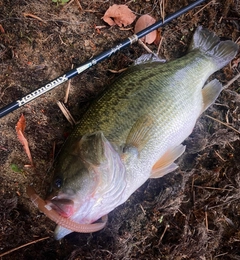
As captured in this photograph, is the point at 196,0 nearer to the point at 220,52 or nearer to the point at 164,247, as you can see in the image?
the point at 220,52

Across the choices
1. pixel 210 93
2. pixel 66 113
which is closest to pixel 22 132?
pixel 66 113

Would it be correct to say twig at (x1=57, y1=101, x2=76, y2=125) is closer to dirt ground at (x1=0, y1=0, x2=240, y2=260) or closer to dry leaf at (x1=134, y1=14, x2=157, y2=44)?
dirt ground at (x1=0, y1=0, x2=240, y2=260)

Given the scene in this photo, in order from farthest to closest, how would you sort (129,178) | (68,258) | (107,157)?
(68,258) → (129,178) → (107,157)

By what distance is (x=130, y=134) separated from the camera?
2412 mm

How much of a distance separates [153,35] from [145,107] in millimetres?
877

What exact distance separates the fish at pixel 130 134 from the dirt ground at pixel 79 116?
35cm

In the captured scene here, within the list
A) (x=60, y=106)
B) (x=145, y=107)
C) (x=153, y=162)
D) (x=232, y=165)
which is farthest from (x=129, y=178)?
(x=232, y=165)

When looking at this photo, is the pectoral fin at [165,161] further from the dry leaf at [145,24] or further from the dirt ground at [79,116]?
the dry leaf at [145,24]

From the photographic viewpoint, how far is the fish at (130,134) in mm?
2193

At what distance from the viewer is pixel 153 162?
8.43 feet

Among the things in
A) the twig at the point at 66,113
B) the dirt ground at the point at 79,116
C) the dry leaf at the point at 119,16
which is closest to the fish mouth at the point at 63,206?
the dirt ground at the point at 79,116

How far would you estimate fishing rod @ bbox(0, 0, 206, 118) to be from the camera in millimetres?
2477

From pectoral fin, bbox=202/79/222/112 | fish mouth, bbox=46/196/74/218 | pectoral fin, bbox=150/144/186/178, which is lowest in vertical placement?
pectoral fin, bbox=150/144/186/178

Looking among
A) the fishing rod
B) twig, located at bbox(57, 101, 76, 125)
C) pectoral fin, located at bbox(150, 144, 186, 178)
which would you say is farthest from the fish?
twig, located at bbox(57, 101, 76, 125)
